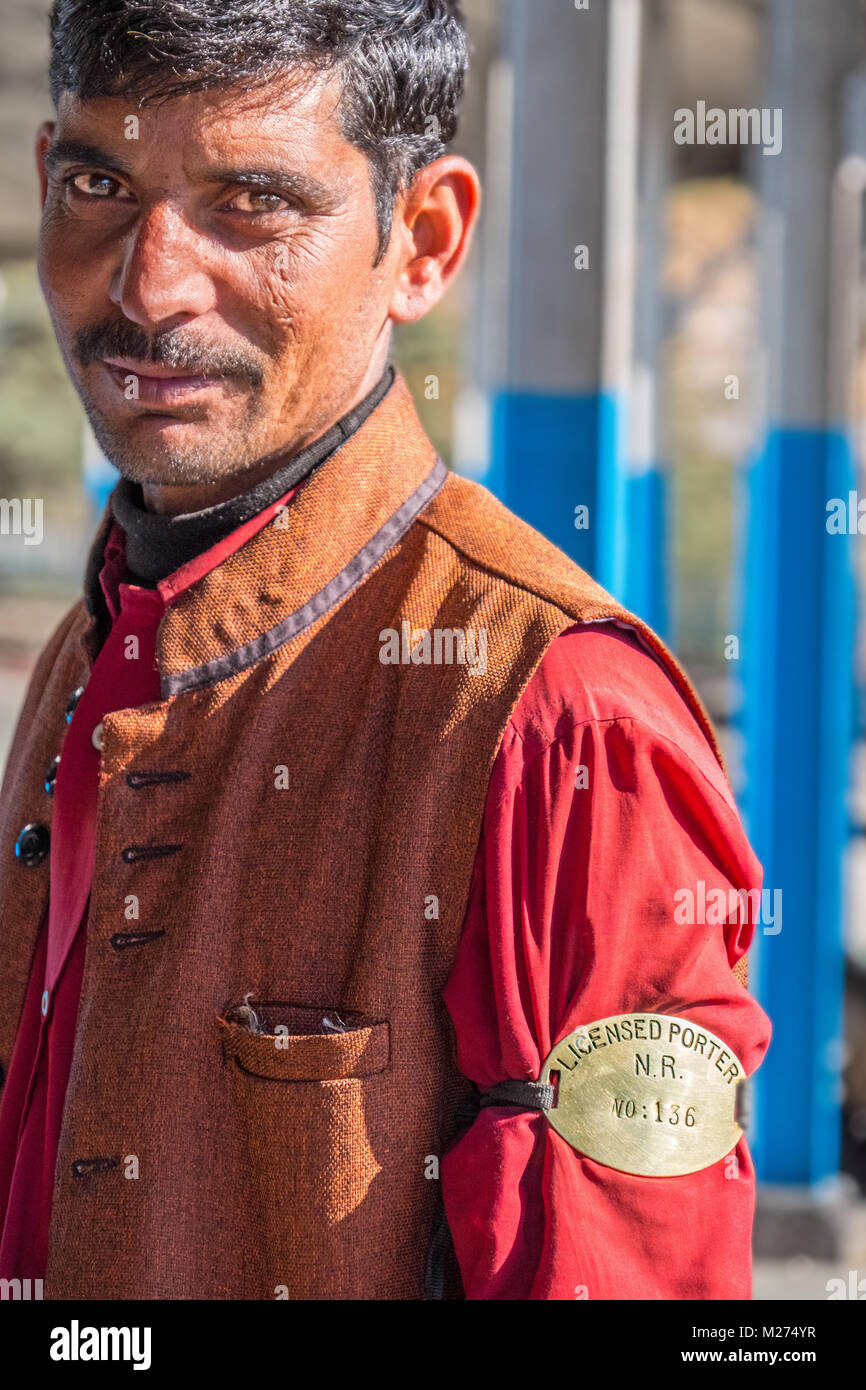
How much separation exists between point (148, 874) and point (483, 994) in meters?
0.33

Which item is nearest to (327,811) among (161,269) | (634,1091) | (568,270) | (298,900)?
(298,900)

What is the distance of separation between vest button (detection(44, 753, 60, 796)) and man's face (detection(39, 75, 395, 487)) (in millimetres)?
321

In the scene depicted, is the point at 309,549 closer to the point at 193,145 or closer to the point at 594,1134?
the point at 193,145

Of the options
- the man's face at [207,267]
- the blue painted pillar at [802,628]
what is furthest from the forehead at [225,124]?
the blue painted pillar at [802,628]

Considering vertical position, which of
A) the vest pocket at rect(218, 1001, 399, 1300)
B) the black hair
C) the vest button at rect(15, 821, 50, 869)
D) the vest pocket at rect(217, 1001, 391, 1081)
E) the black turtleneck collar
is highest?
the black hair

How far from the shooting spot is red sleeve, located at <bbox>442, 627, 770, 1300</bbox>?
42.9 inches

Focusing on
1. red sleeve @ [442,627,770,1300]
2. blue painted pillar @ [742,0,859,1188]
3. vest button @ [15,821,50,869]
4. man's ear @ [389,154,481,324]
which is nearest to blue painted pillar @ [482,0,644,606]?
blue painted pillar @ [742,0,859,1188]

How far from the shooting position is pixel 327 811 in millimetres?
1213

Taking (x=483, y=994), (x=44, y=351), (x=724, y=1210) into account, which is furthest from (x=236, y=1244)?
(x=44, y=351)

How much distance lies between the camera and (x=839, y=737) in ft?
13.9

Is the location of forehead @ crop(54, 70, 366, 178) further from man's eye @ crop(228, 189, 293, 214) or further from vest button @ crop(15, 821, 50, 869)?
vest button @ crop(15, 821, 50, 869)
